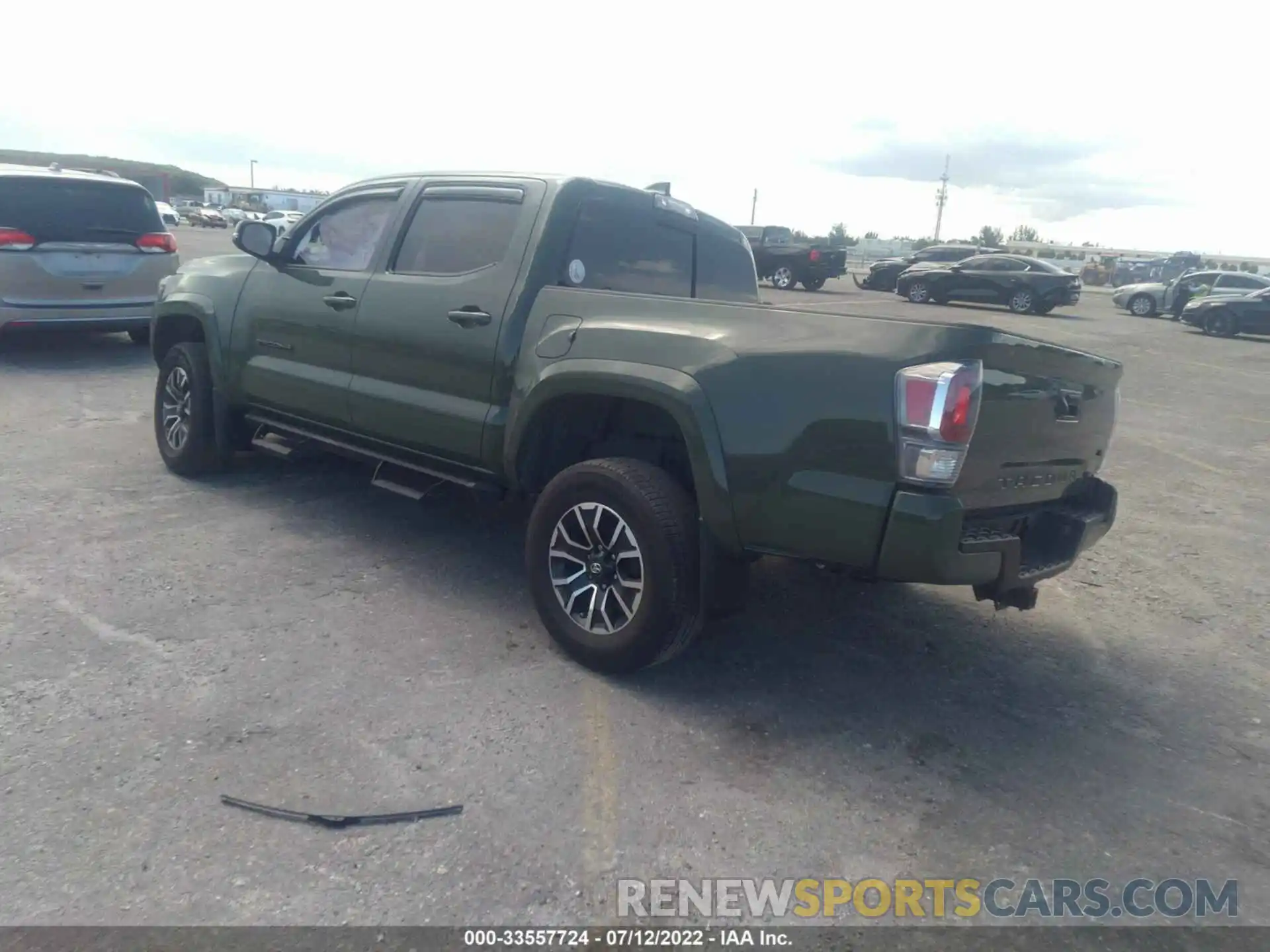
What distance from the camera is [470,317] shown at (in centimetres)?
439

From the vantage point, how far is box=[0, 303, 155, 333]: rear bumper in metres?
9.30

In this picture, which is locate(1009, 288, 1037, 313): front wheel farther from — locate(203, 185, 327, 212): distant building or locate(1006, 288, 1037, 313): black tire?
locate(203, 185, 327, 212): distant building

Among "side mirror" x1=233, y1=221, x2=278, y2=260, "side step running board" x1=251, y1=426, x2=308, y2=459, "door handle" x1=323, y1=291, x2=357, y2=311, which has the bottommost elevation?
"side step running board" x1=251, y1=426, x2=308, y2=459

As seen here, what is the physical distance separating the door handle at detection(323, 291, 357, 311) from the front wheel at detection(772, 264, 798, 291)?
935 inches

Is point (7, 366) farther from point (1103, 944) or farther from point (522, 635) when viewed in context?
point (1103, 944)

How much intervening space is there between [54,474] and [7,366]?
171 inches

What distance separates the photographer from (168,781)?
3.04 m

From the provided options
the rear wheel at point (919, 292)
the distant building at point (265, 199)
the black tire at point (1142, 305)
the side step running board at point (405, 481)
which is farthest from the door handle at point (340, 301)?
the distant building at point (265, 199)

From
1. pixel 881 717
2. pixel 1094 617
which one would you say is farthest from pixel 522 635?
pixel 1094 617

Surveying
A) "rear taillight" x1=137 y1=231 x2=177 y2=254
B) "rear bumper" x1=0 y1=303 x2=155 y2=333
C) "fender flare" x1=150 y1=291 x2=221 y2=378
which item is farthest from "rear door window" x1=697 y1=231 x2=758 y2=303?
"rear taillight" x1=137 y1=231 x2=177 y2=254

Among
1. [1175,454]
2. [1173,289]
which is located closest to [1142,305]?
[1173,289]

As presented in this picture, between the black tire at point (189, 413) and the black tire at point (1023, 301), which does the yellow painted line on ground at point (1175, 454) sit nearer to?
the black tire at point (189, 413)

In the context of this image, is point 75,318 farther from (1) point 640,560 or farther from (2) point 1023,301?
(2) point 1023,301

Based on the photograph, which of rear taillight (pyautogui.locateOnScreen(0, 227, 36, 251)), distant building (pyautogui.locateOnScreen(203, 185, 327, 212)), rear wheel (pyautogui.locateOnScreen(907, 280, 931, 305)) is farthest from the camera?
distant building (pyautogui.locateOnScreen(203, 185, 327, 212))
